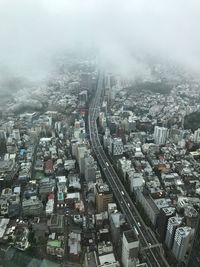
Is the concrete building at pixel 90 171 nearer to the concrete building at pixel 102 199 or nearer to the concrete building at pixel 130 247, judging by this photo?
the concrete building at pixel 102 199

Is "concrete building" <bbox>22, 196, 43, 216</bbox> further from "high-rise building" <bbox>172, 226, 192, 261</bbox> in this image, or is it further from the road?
"high-rise building" <bbox>172, 226, 192, 261</bbox>

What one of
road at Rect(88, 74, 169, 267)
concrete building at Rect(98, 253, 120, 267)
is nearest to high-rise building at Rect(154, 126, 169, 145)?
road at Rect(88, 74, 169, 267)

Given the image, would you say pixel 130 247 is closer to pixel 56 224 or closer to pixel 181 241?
pixel 181 241

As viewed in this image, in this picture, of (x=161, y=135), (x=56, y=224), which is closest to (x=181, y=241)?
(x=56, y=224)

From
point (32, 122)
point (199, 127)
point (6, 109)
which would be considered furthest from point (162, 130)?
point (6, 109)

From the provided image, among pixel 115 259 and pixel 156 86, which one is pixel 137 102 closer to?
pixel 156 86

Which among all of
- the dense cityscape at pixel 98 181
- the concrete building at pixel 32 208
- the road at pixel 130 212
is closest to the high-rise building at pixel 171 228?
the dense cityscape at pixel 98 181
